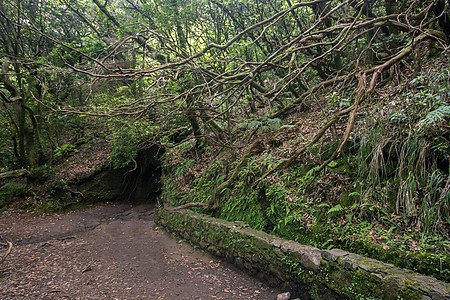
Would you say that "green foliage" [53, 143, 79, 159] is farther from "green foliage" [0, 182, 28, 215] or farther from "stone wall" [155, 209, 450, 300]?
"stone wall" [155, 209, 450, 300]

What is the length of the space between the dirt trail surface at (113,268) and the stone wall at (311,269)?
0.30 meters

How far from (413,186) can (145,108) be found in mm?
4554

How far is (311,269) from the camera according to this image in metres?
3.45

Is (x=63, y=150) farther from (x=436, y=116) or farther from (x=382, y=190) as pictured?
(x=436, y=116)

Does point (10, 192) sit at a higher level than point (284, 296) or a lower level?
higher

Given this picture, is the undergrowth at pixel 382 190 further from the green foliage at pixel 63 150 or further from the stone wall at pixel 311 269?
the green foliage at pixel 63 150

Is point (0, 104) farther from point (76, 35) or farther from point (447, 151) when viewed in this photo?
point (447, 151)

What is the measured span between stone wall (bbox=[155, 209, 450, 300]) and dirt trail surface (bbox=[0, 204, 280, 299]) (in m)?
0.30

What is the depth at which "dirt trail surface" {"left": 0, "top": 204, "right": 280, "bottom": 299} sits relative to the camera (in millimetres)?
4184

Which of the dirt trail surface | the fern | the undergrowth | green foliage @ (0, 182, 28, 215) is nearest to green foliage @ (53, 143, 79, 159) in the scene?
green foliage @ (0, 182, 28, 215)

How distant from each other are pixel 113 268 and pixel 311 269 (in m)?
4.00

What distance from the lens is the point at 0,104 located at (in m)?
A: 11.7

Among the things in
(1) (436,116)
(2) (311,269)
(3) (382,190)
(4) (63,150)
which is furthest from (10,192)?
(1) (436,116)

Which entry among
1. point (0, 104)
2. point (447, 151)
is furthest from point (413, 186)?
point (0, 104)
